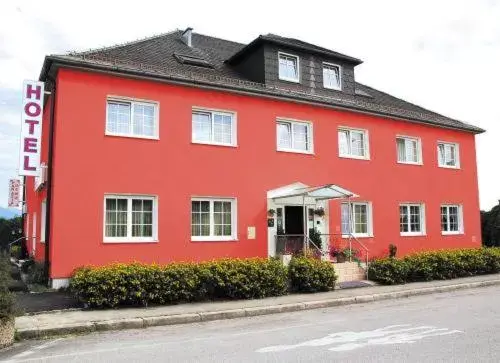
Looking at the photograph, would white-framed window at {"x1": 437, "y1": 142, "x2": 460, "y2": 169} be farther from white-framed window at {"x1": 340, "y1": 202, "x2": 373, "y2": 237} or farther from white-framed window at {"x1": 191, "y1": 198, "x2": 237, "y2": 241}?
white-framed window at {"x1": 191, "y1": 198, "x2": 237, "y2": 241}

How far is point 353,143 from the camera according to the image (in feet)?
62.5

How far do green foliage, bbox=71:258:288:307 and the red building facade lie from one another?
7.37ft

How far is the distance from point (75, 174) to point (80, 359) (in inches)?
288

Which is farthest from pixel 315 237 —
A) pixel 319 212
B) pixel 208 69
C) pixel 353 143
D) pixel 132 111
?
pixel 132 111

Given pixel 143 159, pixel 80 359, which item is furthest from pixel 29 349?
pixel 143 159

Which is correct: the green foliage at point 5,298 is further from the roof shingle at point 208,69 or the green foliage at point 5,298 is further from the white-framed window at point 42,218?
the white-framed window at point 42,218

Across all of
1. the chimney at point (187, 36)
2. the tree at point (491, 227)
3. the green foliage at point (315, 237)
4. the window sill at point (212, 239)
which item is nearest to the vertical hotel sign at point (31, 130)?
the window sill at point (212, 239)

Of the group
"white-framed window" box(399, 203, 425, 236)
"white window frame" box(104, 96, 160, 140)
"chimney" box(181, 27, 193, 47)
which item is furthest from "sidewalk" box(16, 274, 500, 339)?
"chimney" box(181, 27, 193, 47)

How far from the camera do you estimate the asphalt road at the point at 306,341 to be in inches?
274

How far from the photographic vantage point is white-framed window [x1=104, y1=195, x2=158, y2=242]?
13.8 m

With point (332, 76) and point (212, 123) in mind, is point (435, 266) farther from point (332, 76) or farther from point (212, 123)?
point (212, 123)

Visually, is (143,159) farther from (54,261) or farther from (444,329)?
(444,329)

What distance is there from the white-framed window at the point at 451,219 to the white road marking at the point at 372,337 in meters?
13.0

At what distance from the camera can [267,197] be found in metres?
16.4
